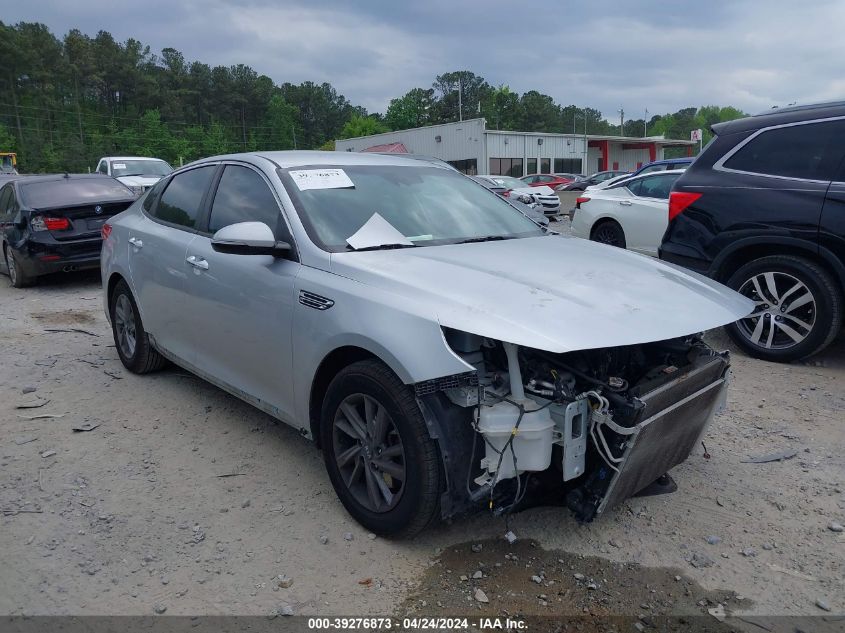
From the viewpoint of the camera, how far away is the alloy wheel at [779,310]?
513 cm

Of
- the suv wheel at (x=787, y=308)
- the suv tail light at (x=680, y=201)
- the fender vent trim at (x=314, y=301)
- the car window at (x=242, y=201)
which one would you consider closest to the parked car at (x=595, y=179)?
the suv tail light at (x=680, y=201)

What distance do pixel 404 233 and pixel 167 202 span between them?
7.27ft

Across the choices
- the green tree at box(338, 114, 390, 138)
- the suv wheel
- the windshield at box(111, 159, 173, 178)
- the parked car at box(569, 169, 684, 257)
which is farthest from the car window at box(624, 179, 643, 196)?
the green tree at box(338, 114, 390, 138)

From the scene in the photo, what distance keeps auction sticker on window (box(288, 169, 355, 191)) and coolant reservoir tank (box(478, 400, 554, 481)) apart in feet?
5.50

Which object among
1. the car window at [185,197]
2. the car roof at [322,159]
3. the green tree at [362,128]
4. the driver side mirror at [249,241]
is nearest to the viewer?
the driver side mirror at [249,241]

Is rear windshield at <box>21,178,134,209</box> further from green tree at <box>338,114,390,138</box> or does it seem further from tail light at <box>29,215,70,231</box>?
green tree at <box>338,114,390,138</box>

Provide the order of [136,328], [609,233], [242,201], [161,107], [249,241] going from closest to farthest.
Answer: [249,241] < [242,201] < [136,328] < [609,233] < [161,107]

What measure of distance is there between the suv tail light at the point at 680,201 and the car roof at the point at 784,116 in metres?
0.64

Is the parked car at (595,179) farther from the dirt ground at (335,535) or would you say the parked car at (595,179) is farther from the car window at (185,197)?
the car window at (185,197)

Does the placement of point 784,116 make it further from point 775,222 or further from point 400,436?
point 400,436

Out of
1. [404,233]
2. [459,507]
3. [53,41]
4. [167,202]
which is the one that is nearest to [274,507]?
[459,507]

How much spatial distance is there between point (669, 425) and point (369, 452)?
1298mm

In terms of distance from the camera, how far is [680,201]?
5832 mm

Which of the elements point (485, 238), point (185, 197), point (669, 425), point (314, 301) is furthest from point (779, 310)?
point (185, 197)
